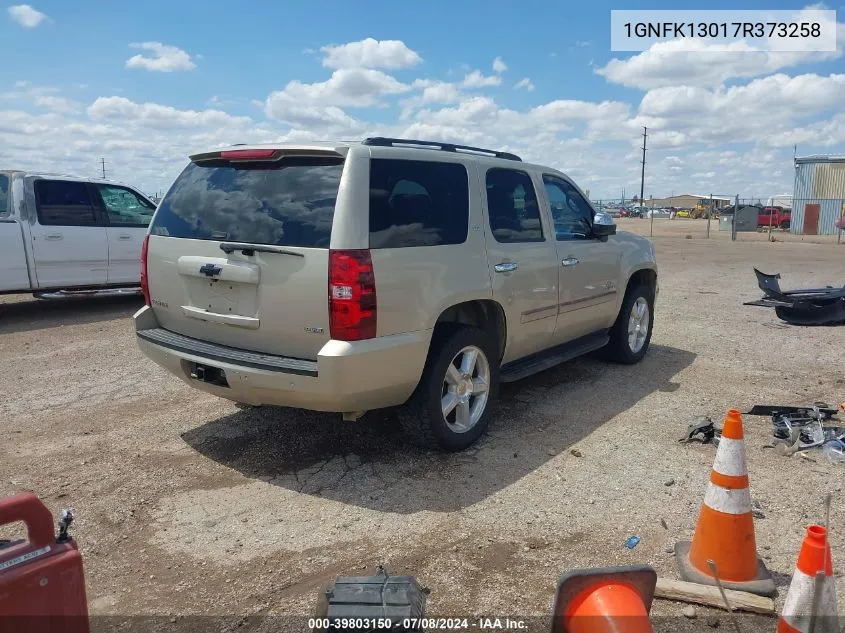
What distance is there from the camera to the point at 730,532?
296 cm

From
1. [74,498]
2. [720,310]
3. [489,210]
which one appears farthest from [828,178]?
[74,498]

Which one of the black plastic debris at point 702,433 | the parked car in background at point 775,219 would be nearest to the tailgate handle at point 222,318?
the black plastic debris at point 702,433

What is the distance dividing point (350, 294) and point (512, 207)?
1844mm

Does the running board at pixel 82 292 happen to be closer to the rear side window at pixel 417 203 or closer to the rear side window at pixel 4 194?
the rear side window at pixel 4 194

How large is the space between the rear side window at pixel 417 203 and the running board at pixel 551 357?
1173 mm

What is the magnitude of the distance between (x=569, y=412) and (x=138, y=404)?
3508 millimetres

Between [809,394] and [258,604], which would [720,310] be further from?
[258,604]

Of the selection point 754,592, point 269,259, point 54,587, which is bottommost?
point 754,592

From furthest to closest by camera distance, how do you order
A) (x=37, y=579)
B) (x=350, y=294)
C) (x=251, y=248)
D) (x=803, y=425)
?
(x=803, y=425) → (x=251, y=248) → (x=350, y=294) → (x=37, y=579)

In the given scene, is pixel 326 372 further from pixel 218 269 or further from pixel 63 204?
pixel 63 204

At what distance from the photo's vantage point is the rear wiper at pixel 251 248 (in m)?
3.67

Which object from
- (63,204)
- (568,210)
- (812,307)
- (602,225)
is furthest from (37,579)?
(812,307)

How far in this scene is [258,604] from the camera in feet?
9.33

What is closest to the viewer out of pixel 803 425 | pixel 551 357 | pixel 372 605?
pixel 372 605
